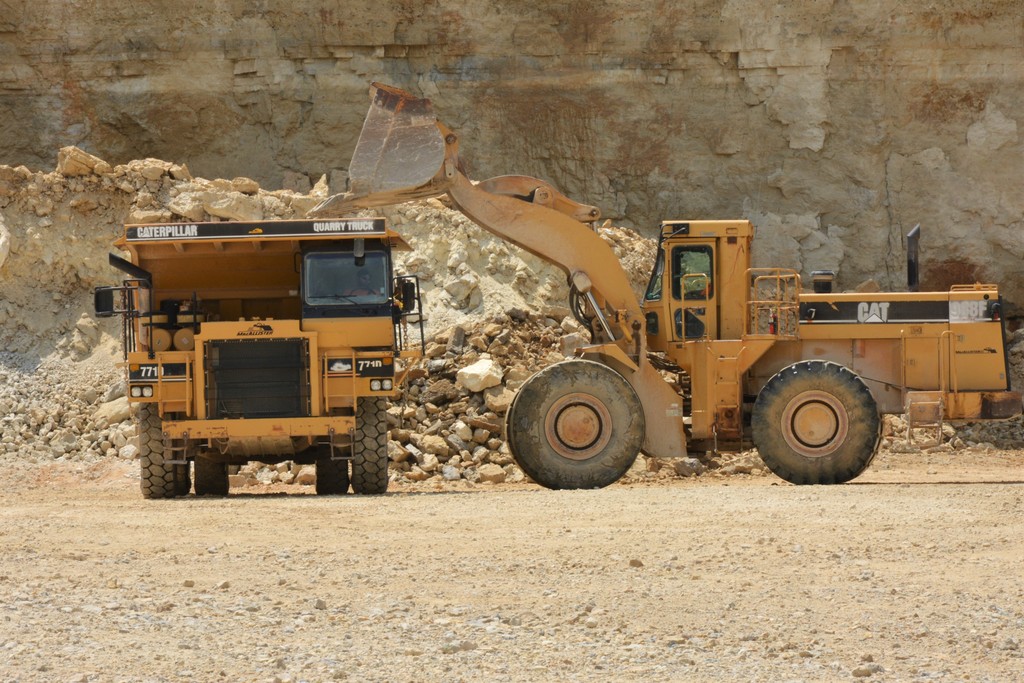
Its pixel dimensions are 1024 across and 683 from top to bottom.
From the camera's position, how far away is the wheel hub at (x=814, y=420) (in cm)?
1438

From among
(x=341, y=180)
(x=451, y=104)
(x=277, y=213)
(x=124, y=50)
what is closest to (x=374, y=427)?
(x=277, y=213)

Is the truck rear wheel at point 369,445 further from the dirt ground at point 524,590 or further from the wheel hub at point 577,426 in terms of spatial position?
the wheel hub at point 577,426

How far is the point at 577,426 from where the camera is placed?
567 inches

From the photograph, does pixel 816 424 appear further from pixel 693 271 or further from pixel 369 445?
pixel 369 445

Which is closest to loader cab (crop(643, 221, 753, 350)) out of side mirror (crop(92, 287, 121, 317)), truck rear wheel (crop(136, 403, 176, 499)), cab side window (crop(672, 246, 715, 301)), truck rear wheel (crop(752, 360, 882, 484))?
cab side window (crop(672, 246, 715, 301))

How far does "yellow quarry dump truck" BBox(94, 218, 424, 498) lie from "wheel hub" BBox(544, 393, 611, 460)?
152 cm

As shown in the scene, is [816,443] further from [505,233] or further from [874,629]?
[874,629]

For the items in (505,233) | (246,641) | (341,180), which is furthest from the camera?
(341,180)

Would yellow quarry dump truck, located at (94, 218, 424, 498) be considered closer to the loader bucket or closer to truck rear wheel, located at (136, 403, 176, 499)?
truck rear wheel, located at (136, 403, 176, 499)

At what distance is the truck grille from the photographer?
1368 cm

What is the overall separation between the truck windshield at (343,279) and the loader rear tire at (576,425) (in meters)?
1.80

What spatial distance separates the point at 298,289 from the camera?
14445mm

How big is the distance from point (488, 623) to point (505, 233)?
805 centimetres

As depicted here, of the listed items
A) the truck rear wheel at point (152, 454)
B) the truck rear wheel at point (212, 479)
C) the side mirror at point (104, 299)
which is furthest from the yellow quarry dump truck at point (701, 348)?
the truck rear wheel at point (212, 479)
